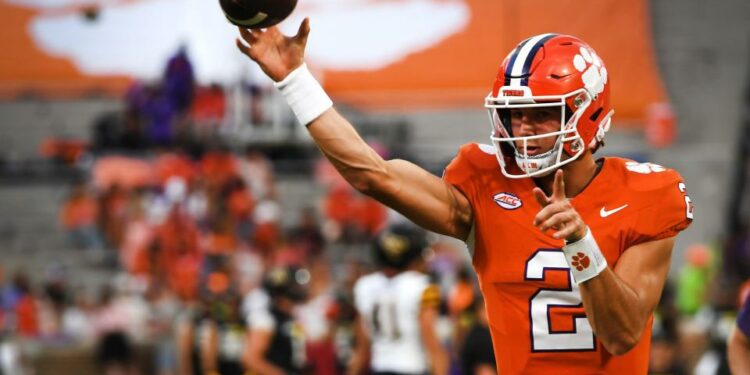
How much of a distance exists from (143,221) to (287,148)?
3.08 m

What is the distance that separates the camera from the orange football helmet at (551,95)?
3354 millimetres

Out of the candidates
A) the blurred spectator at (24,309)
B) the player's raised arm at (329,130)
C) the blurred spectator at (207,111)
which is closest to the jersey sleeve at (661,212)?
the player's raised arm at (329,130)

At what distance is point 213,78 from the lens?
1581 centimetres

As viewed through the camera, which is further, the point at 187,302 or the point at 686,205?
the point at 187,302

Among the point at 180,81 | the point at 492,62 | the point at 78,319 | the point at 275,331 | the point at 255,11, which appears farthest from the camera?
the point at 492,62

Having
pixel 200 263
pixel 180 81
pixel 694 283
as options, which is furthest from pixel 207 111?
pixel 694 283

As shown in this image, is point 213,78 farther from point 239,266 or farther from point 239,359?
point 239,359

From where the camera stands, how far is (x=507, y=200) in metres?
3.47

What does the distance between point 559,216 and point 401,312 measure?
4.90 metres

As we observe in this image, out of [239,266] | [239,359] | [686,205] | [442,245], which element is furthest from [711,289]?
[686,205]

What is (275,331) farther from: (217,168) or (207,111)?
(207,111)

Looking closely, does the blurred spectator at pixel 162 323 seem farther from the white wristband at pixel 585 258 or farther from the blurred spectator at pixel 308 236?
the white wristband at pixel 585 258

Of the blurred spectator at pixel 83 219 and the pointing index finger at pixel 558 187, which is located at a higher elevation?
the pointing index finger at pixel 558 187

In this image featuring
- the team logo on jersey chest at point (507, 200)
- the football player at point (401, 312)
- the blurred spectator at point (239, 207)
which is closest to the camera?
the team logo on jersey chest at point (507, 200)
